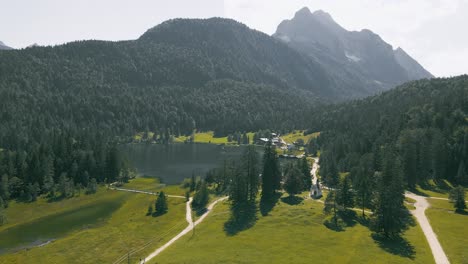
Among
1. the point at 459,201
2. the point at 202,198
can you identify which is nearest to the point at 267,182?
the point at 202,198

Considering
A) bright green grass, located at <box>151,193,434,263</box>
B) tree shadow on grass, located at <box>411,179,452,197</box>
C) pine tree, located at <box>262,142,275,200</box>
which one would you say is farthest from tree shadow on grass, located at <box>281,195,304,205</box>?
tree shadow on grass, located at <box>411,179,452,197</box>

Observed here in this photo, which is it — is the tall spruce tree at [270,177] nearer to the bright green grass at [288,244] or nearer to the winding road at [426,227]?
the bright green grass at [288,244]

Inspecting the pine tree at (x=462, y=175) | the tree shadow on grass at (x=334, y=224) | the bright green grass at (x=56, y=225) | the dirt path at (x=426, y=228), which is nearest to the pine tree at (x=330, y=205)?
the tree shadow on grass at (x=334, y=224)

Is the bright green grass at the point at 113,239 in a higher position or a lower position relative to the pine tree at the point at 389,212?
lower

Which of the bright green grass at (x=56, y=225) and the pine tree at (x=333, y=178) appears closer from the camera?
the bright green grass at (x=56, y=225)

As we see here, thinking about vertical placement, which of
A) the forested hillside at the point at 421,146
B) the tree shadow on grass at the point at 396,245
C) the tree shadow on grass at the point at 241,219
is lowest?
the tree shadow on grass at the point at 241,219

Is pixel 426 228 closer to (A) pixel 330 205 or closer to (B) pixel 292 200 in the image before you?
(A) pixel 330 205

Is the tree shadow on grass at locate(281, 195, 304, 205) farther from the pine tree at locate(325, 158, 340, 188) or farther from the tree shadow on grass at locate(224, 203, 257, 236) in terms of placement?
the pine tree at locate(325, 158, 340, 188)
